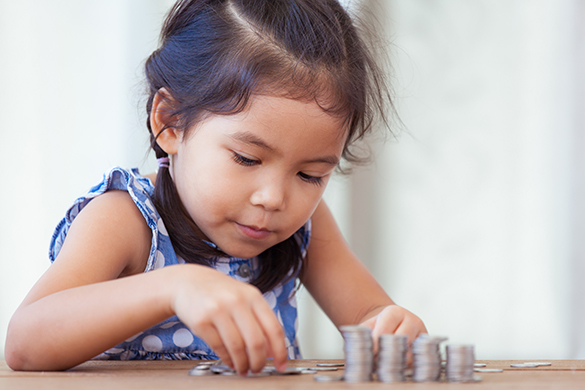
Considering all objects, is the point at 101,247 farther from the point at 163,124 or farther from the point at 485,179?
the point at 485,179

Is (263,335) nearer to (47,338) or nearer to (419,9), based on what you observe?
(47,338)

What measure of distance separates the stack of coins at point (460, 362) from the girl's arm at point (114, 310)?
0.18 meters

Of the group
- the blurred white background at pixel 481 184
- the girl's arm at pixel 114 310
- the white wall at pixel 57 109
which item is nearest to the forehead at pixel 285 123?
the girl's arm at pixel 114 310

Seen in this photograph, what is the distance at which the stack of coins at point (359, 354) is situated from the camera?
0.59 m

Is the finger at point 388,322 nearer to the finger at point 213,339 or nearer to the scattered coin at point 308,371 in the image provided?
the scattered coin at point 308,371

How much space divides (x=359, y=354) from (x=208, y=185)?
46 centimetres

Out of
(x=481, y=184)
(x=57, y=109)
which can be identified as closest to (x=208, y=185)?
(x=57, y=109)

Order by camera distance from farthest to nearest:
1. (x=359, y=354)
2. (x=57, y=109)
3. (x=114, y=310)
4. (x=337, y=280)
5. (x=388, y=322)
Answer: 1. (x=57, y=109)
2. (x=337, y=280)
3. (x=388, y=322)
4. (x=114, y=310)
5. (x=359, y=354)

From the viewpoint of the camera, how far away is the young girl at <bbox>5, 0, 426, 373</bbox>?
0.73 m

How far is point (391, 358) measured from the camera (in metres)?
0.60

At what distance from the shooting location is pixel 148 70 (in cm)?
121

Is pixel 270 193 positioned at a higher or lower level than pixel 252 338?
higher

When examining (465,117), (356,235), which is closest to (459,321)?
(356,235)

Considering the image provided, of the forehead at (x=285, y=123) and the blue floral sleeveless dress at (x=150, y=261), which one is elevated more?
the forehead at (x=285, y=123)
